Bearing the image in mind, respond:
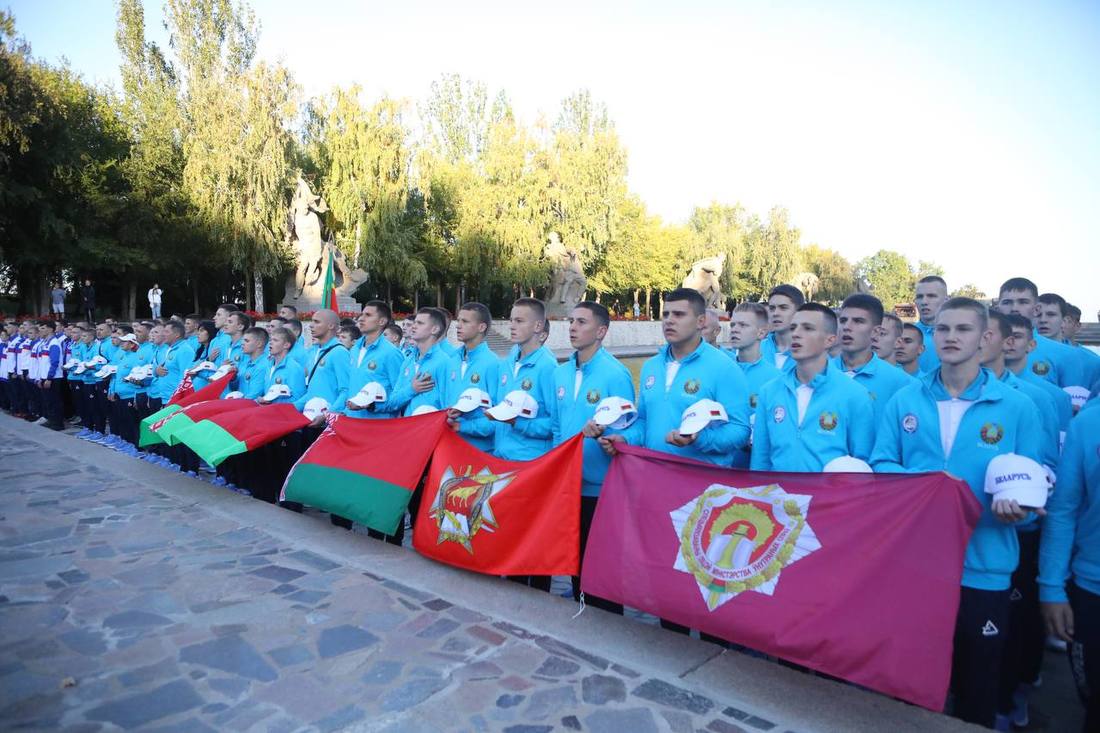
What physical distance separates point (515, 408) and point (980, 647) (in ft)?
10.5

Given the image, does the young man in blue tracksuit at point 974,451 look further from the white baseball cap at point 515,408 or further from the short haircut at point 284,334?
the short haircut at point 284,334

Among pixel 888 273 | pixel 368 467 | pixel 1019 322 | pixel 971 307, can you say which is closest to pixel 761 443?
pixel 971 307

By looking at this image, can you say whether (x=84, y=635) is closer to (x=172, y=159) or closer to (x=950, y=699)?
(x=950, y=699)

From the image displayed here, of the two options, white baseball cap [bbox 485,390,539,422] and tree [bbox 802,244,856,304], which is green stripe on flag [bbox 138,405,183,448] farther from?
tree [bbox 802,244,856,304]

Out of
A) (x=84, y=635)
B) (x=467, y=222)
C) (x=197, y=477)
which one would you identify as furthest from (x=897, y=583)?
(x=467, y=222)

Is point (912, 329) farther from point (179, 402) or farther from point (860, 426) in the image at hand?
point (179, 402)

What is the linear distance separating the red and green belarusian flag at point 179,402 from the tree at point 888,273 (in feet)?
446

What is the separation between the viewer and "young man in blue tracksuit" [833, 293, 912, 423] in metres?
5.17

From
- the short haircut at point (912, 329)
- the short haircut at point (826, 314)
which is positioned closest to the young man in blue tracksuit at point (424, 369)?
the short haircut at point (826, 314)

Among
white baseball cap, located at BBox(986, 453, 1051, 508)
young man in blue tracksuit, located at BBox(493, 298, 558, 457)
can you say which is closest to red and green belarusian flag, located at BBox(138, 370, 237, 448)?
young man in blue tracksuit, located at BBox(493, 298, 558, 457)

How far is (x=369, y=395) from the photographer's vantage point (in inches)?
271

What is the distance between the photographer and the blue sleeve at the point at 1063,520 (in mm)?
Answer: 3205

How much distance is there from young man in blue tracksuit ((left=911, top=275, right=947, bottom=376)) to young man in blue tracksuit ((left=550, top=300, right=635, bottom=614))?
345cm

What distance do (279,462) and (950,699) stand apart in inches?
274
